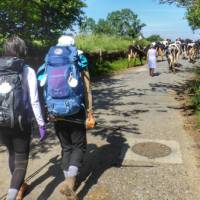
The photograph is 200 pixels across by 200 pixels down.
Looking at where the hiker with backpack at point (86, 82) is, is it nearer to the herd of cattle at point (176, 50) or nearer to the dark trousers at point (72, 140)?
the dark trousers at point (72, 140)

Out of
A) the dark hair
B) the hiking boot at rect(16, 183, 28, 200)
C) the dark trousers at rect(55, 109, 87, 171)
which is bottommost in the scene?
the hiking boot at rect(16, 183, 28, 200)

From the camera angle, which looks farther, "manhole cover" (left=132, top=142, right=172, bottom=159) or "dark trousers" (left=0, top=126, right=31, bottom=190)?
"manhole cover" (left=132, top=142, right=172, bottom=159)

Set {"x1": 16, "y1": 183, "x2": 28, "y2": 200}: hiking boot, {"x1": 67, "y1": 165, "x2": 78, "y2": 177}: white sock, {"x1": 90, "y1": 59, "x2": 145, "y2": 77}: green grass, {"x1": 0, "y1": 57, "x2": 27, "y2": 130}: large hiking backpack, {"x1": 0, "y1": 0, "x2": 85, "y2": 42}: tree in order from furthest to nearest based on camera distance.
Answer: {"x1": 90, "y1": 59, "x2": 145, "y2": 77}: green grass → {"x1": 0, "y1": 0, "x2": 85, "y2": 42}: tree → {"x1": 16, "y1": 183, "x2": 28, "y2": 200}: hiking boot → {"x1": 67, "y1": 165, "x2": 78, "y2": 177}: white sock → {"x1": 0, "y1": 57, "x2": 27, "y2": 130}: large hiking backpack

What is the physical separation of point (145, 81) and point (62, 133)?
46.3 ft

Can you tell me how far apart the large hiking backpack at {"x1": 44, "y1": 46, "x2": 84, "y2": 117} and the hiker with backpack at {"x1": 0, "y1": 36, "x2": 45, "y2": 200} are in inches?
13.1

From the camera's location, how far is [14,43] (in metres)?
4.89

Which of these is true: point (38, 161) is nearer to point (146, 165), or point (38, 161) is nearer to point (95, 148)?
point (95, 148)

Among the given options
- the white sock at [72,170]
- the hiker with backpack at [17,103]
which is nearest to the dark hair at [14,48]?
the hiker with backpack at [17,103]

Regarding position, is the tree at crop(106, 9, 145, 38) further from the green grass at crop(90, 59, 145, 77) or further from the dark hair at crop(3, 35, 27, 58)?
the dark hair at crop(3, 35, 27, 58)

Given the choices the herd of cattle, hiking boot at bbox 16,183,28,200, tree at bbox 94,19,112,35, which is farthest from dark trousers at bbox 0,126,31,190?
tree at bbox 94,19,112,35

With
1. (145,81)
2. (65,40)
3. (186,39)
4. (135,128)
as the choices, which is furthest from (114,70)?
(65,40)

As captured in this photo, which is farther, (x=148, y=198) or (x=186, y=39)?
(x=186, y=39)

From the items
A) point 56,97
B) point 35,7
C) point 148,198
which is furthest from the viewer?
point 35,7

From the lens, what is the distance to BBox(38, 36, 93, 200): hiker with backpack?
514cm
